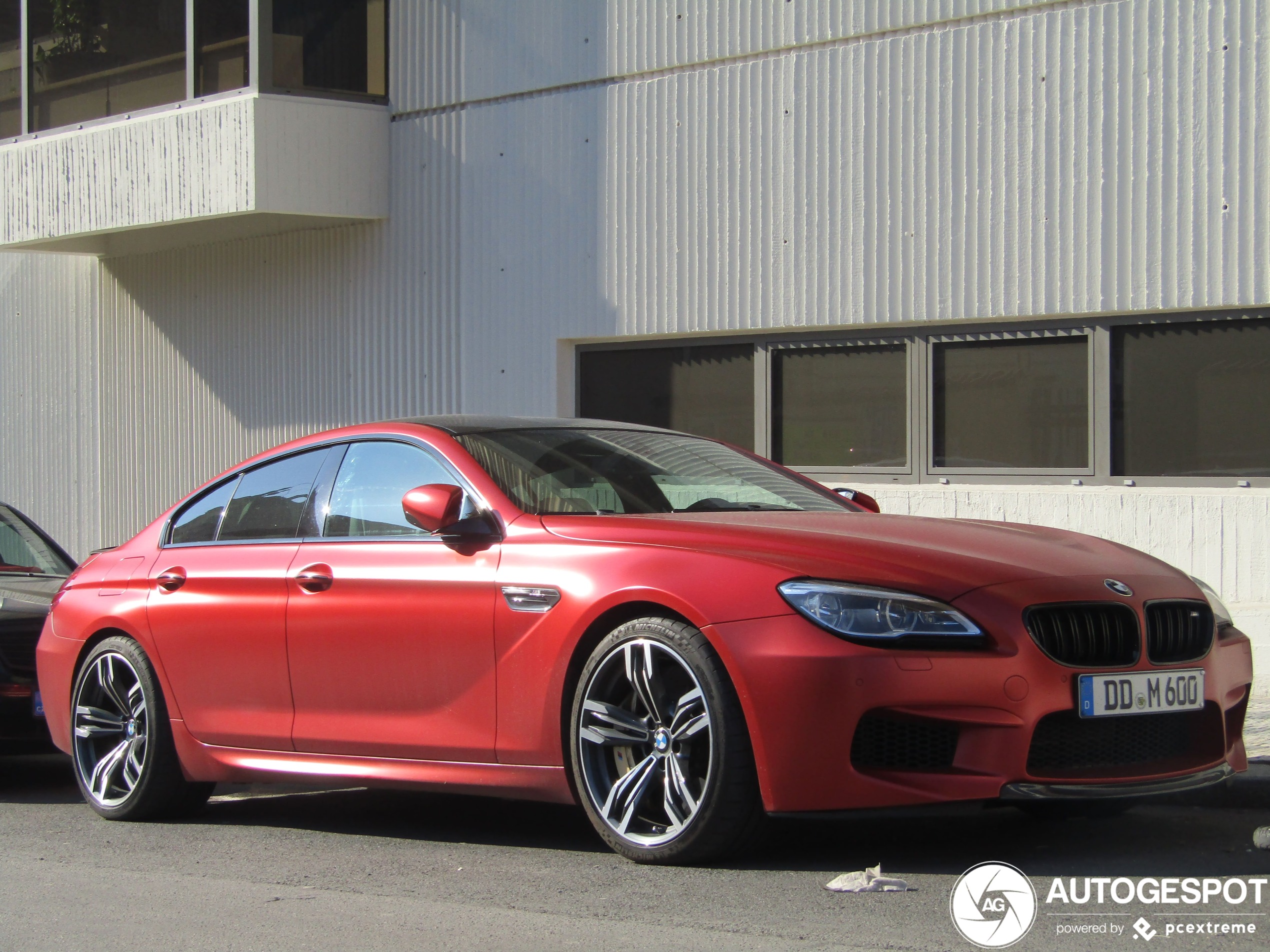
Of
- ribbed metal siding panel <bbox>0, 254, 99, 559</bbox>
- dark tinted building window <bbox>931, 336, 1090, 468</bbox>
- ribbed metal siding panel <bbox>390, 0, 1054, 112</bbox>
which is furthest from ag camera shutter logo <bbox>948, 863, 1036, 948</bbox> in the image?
ribbed metal siding panel <bbox>0, 254, 99, 559</bbox>

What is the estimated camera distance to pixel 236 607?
6410mm

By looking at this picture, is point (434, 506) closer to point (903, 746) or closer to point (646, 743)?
point (646, 743)

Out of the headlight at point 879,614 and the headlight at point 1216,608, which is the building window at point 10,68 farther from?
the headlight at point 1216,608

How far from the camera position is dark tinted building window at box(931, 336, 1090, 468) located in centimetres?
1059

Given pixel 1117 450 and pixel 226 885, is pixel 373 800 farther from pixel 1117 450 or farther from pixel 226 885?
pixel 1117 450

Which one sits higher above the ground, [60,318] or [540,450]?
[60,318]

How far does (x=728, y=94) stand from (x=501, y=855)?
7.71 meters

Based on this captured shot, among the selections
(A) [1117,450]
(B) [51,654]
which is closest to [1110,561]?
(B) [51,654]

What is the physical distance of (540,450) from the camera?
6094 millimetres

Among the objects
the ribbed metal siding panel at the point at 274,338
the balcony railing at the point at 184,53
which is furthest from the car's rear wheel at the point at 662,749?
the balcony railing at the point at 184,53

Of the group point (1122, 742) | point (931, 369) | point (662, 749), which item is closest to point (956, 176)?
point (931, 369)

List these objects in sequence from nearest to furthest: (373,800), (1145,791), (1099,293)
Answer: (1145,791) → (373,800) → (1099,293)

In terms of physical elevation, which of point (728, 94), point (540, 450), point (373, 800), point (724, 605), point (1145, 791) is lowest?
point (373, 800)

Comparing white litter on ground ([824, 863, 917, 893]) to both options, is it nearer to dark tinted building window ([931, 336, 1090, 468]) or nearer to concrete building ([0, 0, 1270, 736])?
concrete building ([0, 0, 1270, 736])
